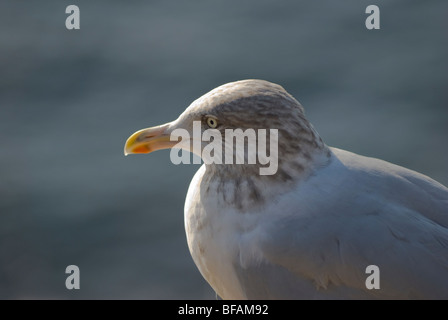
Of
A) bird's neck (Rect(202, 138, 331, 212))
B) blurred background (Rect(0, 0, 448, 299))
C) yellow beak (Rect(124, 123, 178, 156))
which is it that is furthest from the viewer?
blurred background (Rect(0, 0, 448, 299))

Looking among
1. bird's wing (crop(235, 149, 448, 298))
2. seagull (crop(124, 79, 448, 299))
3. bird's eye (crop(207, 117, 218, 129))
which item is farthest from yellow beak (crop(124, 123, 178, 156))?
bird's wing (crop(235, 149, 448, 298))

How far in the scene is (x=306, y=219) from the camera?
1.99m

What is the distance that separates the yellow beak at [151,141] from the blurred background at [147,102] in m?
2.11

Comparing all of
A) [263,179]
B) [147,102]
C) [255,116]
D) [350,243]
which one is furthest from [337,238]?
[147,102]

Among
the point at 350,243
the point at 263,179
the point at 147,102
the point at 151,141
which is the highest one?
the point at 147,102

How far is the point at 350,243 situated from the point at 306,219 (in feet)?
0.46

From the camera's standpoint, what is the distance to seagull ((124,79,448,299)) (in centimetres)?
194

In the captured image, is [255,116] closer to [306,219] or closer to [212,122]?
[212,122]

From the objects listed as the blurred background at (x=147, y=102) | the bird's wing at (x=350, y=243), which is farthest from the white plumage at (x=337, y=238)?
the blurred background at (x=147, y=102)

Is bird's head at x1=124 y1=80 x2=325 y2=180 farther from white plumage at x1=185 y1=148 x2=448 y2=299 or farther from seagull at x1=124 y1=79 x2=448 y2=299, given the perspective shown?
white plumage at x1=185 y1=148 x2=448 y2=299

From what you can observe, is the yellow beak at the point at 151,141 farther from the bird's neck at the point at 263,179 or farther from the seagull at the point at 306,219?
the bird's neck at the point at 263,179

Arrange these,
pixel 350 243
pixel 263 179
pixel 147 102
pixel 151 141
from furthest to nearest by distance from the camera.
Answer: pixel 147 102 < pixel 151 141 < pixel 263 179 < pixel 350 243

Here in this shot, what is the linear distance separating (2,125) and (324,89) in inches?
90.9

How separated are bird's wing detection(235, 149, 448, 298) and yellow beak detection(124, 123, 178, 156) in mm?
421
